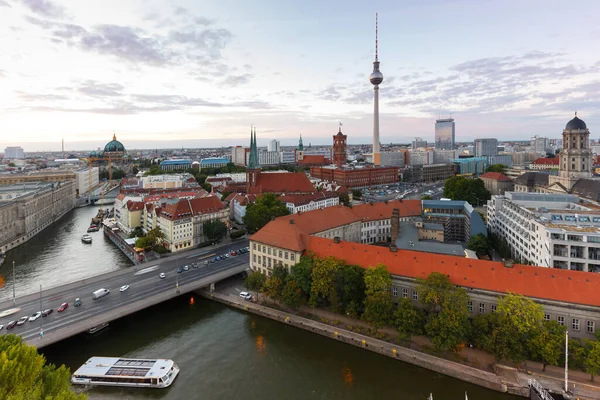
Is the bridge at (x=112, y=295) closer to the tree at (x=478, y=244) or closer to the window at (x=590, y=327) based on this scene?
the tree at (x=478, y=244)

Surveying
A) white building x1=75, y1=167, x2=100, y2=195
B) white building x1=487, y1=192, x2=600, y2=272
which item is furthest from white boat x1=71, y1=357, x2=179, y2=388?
white building x1=75, y1=167, x2=100, y2=195

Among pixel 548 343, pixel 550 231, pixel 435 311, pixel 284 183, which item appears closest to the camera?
pixel 548 343

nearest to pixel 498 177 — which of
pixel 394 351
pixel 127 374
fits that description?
pixel 394 351

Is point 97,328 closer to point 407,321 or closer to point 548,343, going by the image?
point 407,321

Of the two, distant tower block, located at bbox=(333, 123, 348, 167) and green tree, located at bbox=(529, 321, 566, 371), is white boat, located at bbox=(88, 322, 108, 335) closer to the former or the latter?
green tree, located at bbox=(529, 321, 566, 371)

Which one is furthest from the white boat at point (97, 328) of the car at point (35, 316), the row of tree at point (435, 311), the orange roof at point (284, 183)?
the orange roof at point (284, 183)

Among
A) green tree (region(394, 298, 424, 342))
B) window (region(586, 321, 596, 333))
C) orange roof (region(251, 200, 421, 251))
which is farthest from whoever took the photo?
orange roof (region(251, 200, 421, 251))
